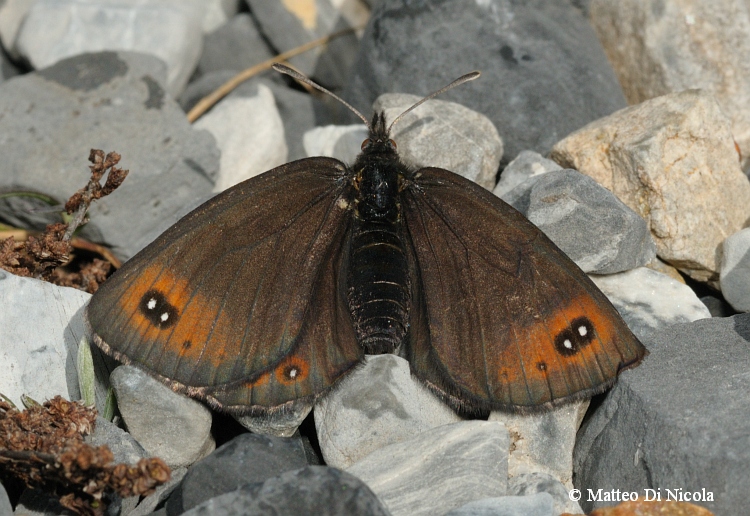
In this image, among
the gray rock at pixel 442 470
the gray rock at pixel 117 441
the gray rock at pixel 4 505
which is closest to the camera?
→ the gray rock at pixel 4 505

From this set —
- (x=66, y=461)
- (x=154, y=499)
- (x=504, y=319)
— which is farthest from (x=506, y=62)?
(x=66, y=461)

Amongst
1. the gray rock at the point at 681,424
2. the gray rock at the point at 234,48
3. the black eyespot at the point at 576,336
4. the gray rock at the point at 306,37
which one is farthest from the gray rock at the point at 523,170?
the gray rock at the point at 234,48

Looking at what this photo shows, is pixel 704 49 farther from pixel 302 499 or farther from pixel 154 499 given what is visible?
pixel 154 499

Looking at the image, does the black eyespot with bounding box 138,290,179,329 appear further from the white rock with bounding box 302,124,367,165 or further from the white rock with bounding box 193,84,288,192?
the white rock with bounding box 193,84,288,192

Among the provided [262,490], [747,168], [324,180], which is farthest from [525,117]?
[262,490]

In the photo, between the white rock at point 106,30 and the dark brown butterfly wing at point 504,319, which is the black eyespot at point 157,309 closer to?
the dark brown butterfly wing at point 504,319
